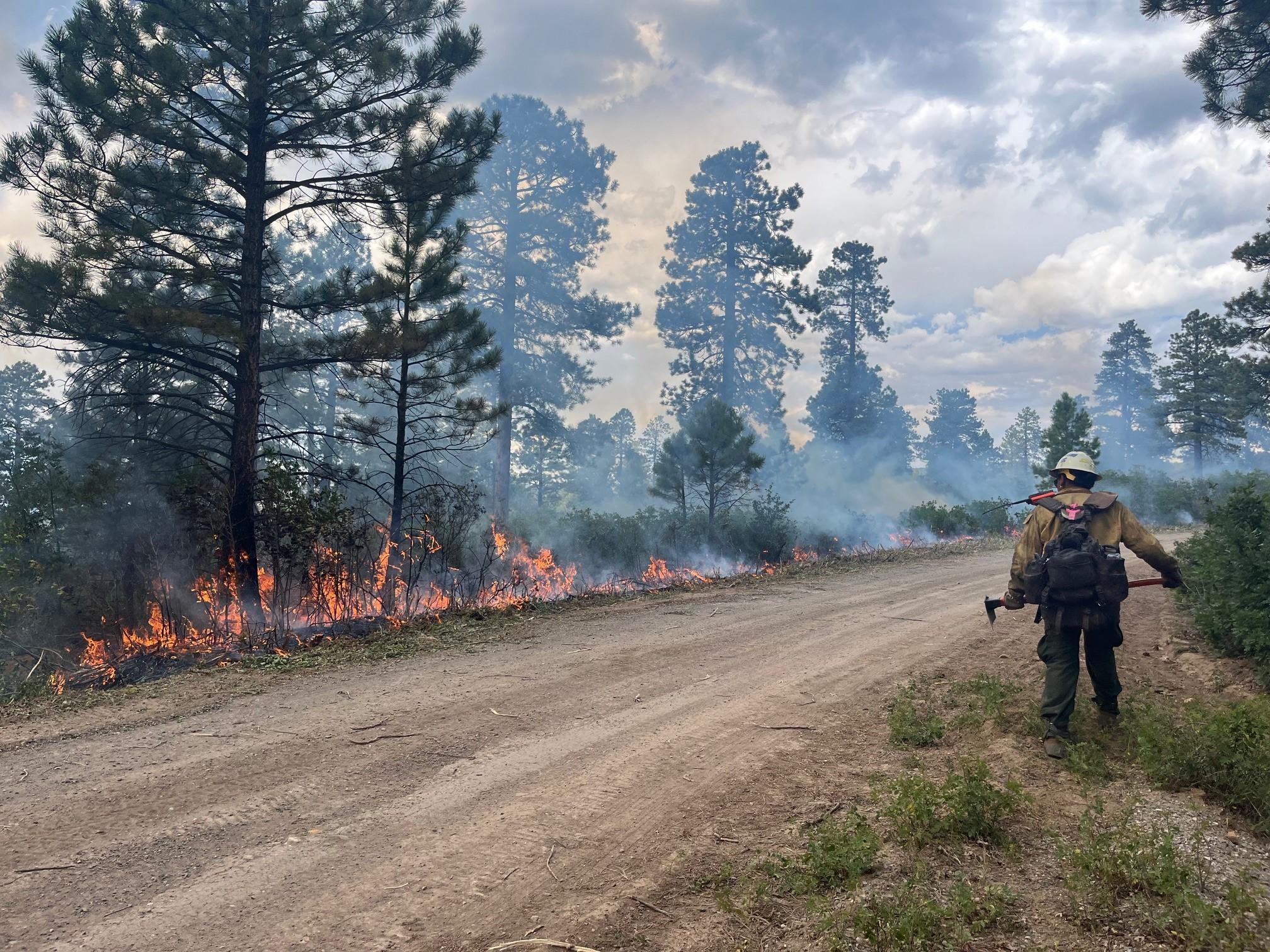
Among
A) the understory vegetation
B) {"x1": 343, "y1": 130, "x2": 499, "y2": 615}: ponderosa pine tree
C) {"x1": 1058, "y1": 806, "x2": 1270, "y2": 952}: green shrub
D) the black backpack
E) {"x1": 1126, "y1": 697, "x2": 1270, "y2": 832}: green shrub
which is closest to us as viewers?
{"x1": 1058, "y1": 806, "x2": 1270, "y2": 952}: green shrub

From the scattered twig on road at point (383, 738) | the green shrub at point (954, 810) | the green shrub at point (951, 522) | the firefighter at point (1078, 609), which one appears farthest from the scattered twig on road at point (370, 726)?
the green shrub at point (951, 522)

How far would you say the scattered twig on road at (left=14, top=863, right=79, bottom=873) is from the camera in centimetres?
361

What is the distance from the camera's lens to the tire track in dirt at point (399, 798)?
10.8ft

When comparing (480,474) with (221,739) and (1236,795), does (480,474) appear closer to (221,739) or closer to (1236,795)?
(221,739)

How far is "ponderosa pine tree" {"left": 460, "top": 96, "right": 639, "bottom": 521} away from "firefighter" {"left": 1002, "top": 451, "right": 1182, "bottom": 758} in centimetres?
2311

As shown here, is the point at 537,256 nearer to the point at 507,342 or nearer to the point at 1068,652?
the point at 507,342

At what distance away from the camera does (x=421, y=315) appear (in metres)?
13.3

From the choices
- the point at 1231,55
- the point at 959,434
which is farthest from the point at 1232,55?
the point at 959,434

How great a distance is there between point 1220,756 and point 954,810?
6.16ft

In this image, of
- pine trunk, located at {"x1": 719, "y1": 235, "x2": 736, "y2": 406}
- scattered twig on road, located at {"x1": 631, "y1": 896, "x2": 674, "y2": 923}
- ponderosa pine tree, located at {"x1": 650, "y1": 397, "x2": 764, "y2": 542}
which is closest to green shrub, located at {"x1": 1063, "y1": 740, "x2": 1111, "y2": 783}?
scattered twig on road, located at {"x1": 631, "y1": 896, "x2": 674, "y2": 923}

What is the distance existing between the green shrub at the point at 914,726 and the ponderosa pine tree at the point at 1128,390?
71.8m

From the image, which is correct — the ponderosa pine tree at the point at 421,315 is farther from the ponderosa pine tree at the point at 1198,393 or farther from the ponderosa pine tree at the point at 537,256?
the ponderosa pine tree at the point at 1198,393

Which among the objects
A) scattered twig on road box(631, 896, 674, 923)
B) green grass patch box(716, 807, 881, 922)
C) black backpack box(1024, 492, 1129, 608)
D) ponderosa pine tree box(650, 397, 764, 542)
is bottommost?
scattered twig on road box(631, 896, 674, 923)

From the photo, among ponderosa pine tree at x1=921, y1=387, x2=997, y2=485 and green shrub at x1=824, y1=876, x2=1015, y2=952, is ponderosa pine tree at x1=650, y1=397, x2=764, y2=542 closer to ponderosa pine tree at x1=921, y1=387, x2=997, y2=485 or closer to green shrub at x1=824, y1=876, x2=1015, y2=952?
green shrub at x1=824, y1=876, x2=1015, y2=952
